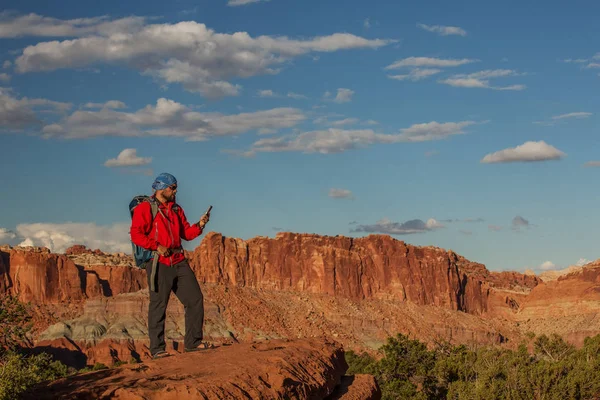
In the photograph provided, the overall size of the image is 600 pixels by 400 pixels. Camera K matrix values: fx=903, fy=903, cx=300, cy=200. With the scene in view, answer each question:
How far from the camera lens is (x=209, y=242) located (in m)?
138

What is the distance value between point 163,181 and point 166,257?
105 cm

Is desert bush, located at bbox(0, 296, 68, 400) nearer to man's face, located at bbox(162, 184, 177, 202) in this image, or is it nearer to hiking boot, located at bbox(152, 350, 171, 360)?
hiking boot, located at bbox(152, 350, 171, 360)

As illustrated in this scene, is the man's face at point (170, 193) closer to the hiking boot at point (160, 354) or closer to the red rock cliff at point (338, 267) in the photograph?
the hiking boot at point (160, 354)

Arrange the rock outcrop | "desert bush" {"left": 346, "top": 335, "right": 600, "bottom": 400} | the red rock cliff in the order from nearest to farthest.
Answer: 1. "desert bush" {"left": 346, "top": 335, "right": 600, "bottom": 400}
2. the red rock cliff
3. the rock outcrop

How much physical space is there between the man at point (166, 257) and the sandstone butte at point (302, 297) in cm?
8841

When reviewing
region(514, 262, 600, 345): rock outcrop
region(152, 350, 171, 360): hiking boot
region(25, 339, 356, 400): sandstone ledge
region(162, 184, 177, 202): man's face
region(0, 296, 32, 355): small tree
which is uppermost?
region(162, 184, 177, 202): man's face

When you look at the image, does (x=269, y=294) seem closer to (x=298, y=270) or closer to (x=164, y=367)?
(x=298, y=270)

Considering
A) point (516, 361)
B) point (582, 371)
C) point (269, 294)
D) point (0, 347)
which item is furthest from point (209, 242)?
point (0, 347)

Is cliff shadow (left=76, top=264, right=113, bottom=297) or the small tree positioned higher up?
cliff shadow (left=76, top=264, right=113, bottom=297)

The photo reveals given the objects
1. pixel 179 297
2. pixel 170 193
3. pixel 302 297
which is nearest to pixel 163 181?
pixel 170 193

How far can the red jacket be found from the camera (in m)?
11.5

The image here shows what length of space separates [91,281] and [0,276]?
1236 cm

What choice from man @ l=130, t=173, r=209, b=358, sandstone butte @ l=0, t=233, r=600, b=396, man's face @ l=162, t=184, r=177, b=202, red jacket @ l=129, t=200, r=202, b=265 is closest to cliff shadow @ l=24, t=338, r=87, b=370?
sandstone butte @ l=0, t=233, r=600, b=396

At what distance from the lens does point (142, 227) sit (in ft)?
37.9
